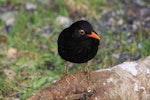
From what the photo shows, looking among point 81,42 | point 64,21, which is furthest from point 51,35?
point 81,42

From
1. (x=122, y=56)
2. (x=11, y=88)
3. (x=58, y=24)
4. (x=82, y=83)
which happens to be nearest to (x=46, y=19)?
(x=58, y=24)

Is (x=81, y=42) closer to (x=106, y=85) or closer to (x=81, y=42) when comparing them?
(x=81, y=42)

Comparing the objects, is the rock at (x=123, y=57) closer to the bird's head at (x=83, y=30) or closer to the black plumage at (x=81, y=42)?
the black plumage at (x=81, y=42)

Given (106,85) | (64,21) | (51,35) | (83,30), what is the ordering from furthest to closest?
→ (64,21) < (51,35) < (83,30) < (106,85)

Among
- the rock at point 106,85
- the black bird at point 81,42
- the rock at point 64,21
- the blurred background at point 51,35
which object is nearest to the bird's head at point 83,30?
the black bird at point 81,42

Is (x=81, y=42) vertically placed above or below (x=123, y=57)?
above

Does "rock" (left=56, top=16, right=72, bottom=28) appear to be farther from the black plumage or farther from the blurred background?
the black plumage

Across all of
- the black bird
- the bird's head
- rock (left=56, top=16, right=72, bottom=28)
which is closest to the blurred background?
rock (left=56, top=16, right=72, bottom=28)
